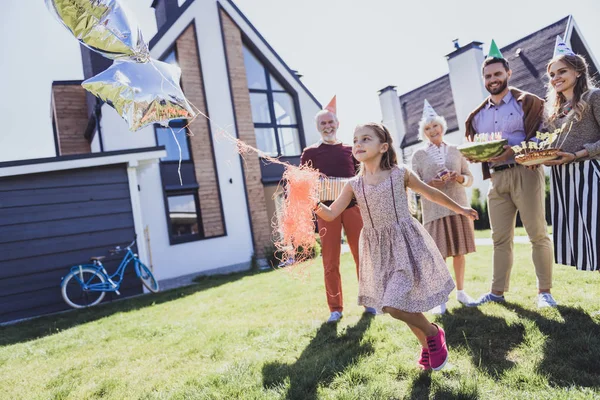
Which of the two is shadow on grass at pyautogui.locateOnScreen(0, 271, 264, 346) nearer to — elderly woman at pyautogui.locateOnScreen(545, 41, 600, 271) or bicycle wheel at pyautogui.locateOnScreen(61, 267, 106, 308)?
bicycle wheel at pyautogui.locateOnScreen(61, 267, 106, 308)

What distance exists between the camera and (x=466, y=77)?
16.2 meters

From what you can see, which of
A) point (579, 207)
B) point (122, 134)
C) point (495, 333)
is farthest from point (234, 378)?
point (122, 134)

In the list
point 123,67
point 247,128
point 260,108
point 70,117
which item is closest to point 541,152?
point 123,67

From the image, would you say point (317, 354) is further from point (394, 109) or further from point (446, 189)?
point (394, 109)

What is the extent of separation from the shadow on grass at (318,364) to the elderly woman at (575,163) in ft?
5.65

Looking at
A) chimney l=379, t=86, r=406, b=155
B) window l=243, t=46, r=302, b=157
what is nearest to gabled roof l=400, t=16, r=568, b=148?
chimney l=379, t=86, r=406, b=155

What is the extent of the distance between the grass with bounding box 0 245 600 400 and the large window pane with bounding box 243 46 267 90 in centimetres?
1033

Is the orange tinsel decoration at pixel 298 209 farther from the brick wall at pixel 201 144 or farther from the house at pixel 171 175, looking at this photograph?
the brick wall at pixel 201 144

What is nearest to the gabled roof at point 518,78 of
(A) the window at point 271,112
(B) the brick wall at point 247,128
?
(A) the window at point 271,112

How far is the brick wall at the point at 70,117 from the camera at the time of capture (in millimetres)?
14391

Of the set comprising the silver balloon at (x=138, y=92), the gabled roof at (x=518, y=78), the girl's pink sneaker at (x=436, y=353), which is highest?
the gabled roof at (x=518, y=78)

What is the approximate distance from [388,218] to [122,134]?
10231 mm

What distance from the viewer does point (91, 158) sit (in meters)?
8.37

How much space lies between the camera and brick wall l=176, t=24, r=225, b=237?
12242 millimetres
